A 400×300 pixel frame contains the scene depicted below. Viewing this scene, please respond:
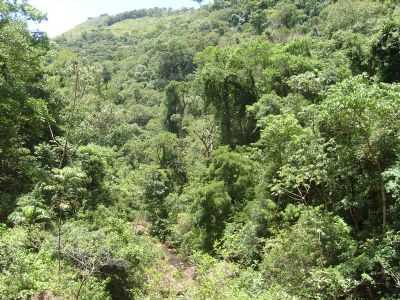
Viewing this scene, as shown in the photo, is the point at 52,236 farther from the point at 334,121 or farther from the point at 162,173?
the point at 162,173

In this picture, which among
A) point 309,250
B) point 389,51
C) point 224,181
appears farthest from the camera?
point 224,181

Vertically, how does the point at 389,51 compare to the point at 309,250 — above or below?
above

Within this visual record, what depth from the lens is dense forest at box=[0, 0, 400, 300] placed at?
41.4 feet

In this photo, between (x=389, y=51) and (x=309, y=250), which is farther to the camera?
(x=389, y=51)

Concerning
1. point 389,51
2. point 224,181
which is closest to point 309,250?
point 224,181

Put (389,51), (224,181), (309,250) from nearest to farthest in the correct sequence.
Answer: (309,250) → (389,51) → (224,181)

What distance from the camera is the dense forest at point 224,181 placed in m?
12.6

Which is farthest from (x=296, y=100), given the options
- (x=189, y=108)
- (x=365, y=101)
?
(x=189, y=108)

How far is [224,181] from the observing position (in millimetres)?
Result: 22078

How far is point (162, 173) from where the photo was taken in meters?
29.3

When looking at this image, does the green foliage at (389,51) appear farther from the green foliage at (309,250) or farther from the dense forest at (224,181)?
the green foliage at (309,250)

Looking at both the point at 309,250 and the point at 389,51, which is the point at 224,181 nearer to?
the point at 309,250

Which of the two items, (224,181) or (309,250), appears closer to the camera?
(309,250)

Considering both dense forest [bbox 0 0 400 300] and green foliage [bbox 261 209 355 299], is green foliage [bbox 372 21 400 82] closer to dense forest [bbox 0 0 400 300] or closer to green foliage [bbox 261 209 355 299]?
dense forest [bbox 0 0 400 300]
